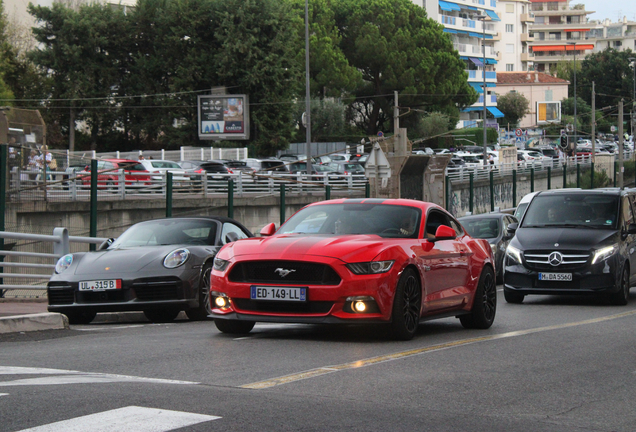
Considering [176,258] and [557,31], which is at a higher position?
[557,31]

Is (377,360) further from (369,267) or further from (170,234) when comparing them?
(170,234)

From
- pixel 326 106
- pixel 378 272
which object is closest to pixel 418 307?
pixel 378 272

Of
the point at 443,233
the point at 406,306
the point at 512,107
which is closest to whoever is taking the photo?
the point at 406,306

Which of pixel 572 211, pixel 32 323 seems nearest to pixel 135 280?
pixel 32 323

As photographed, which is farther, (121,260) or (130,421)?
(121,260)

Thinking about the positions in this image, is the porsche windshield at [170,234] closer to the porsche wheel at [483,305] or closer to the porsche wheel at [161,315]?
the porsche wheel at [161,315]

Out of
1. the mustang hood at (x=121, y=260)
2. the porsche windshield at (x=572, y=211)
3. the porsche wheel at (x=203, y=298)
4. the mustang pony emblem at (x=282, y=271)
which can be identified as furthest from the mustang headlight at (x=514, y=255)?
the mustang pony emblem at (x=282, y=271)

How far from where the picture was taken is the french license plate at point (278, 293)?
851cm

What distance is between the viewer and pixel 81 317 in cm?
1179

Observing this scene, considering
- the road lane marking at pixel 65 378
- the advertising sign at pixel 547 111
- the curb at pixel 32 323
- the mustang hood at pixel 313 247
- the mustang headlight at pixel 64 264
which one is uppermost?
the advertising sign at pixel 547 111

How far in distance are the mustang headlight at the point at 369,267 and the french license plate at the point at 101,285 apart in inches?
149

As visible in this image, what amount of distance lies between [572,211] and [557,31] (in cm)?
17367

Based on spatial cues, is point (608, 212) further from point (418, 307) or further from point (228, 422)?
point (228, 422)

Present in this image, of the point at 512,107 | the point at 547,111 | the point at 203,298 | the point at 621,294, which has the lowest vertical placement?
the point at 621,294
